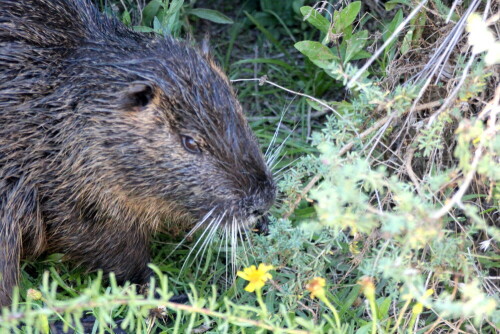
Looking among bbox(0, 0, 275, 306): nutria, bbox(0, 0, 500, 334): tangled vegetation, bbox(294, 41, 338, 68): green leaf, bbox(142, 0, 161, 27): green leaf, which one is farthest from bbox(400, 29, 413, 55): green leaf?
bbox(142, 0, 161, 27): green leaf

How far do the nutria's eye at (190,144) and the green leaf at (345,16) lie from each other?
0.90 m

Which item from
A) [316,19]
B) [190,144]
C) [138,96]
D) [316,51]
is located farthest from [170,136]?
[316,19]

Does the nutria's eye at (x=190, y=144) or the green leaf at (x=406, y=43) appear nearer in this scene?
the nutria's eye at (x=190, y=144)

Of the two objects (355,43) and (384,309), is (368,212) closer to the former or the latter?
(384,309)

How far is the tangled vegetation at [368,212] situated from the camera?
2516mm

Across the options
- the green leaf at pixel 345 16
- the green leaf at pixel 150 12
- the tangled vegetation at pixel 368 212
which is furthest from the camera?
the green leaf at pixel 150 12

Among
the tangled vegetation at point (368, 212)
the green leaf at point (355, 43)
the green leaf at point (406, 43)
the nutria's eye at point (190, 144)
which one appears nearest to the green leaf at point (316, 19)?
the tangled vegetation at point (368, 212)

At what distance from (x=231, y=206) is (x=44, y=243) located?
0.97m

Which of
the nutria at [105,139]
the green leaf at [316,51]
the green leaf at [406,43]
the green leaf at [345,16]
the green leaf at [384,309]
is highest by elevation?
the green leaf at [345,16]

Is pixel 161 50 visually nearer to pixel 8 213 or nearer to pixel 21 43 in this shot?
pixel 21 43

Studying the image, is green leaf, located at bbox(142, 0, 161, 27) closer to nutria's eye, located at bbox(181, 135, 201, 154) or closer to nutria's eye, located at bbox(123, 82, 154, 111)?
nutria's eye, located at bbox(123, 82, 154, 111)

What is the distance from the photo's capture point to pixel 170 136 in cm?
300

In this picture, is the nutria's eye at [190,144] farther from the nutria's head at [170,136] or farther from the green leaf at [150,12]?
the green leaf at [150,12]

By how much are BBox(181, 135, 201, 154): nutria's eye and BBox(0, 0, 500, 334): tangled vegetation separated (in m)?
0.41
